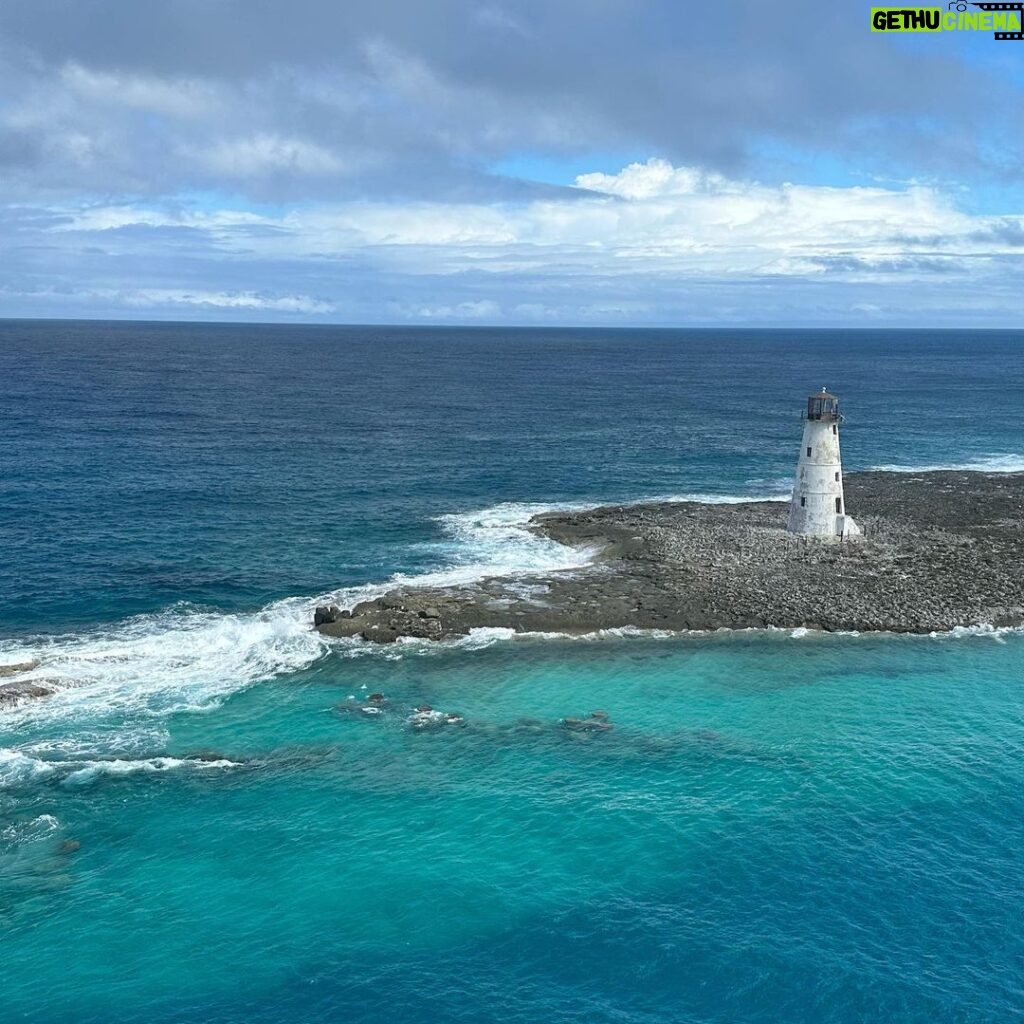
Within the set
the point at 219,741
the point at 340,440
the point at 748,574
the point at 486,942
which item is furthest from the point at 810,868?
the point at 340,440

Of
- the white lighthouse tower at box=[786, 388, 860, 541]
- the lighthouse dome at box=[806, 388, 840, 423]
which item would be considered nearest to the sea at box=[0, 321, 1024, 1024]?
the white lighthouse tower at box=[786, 388, 860, 541]

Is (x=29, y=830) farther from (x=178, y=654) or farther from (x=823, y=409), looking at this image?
(x=823, y=409)

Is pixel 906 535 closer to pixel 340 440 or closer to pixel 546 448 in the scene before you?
pixel 546 448

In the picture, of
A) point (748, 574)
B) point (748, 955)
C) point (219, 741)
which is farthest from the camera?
point (748, 574)

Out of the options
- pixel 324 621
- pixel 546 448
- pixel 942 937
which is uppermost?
pixel 546 448

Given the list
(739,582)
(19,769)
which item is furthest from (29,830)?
(739,582)

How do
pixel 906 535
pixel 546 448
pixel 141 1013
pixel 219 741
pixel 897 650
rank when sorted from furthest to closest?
pixel 546 448 < pixel 906 535 < pixel 897 650 < pixel 219 741 < pixel 141 1013
